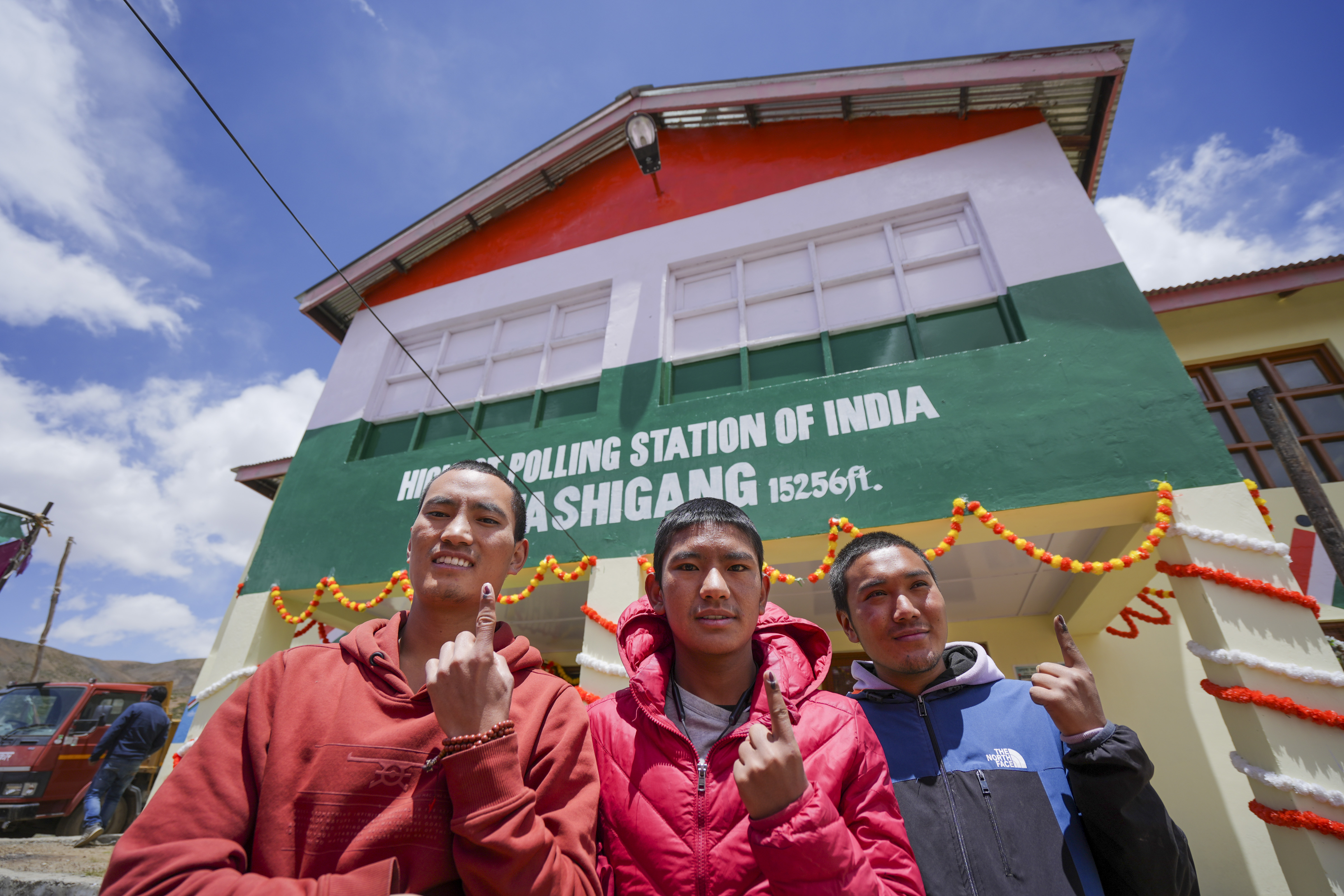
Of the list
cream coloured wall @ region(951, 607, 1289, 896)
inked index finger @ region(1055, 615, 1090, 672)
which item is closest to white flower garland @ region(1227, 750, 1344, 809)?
cream coloured wall @ region(951, 607, 1289, 896)

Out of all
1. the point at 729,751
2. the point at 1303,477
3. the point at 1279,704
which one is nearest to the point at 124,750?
the point at 729,751

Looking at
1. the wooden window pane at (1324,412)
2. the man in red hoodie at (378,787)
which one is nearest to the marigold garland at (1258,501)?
the wooden window pane at (1324,412)

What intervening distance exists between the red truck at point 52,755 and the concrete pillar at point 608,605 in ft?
22.5

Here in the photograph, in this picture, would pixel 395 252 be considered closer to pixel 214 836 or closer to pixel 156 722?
pixel 156 722

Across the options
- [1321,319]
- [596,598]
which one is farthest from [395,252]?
[1321,319]

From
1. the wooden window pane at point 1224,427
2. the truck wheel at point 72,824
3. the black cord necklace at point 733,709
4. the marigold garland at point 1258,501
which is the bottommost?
the truck wheel at point 72,824

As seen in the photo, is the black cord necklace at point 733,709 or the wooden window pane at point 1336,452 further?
the wooden window pane at point 1336,452

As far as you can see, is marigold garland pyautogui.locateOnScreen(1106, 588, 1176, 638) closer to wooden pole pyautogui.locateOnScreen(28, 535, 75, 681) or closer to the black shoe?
the black shoe

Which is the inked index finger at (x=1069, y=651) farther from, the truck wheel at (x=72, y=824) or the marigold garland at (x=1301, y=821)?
the truck wheel at (x=72, y=824)

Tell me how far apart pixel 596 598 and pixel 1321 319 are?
8.22 meters

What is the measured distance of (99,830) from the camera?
20.0ft

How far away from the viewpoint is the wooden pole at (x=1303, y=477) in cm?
359

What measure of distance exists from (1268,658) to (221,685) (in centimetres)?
822

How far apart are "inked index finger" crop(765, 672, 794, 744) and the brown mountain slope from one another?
29.2m
